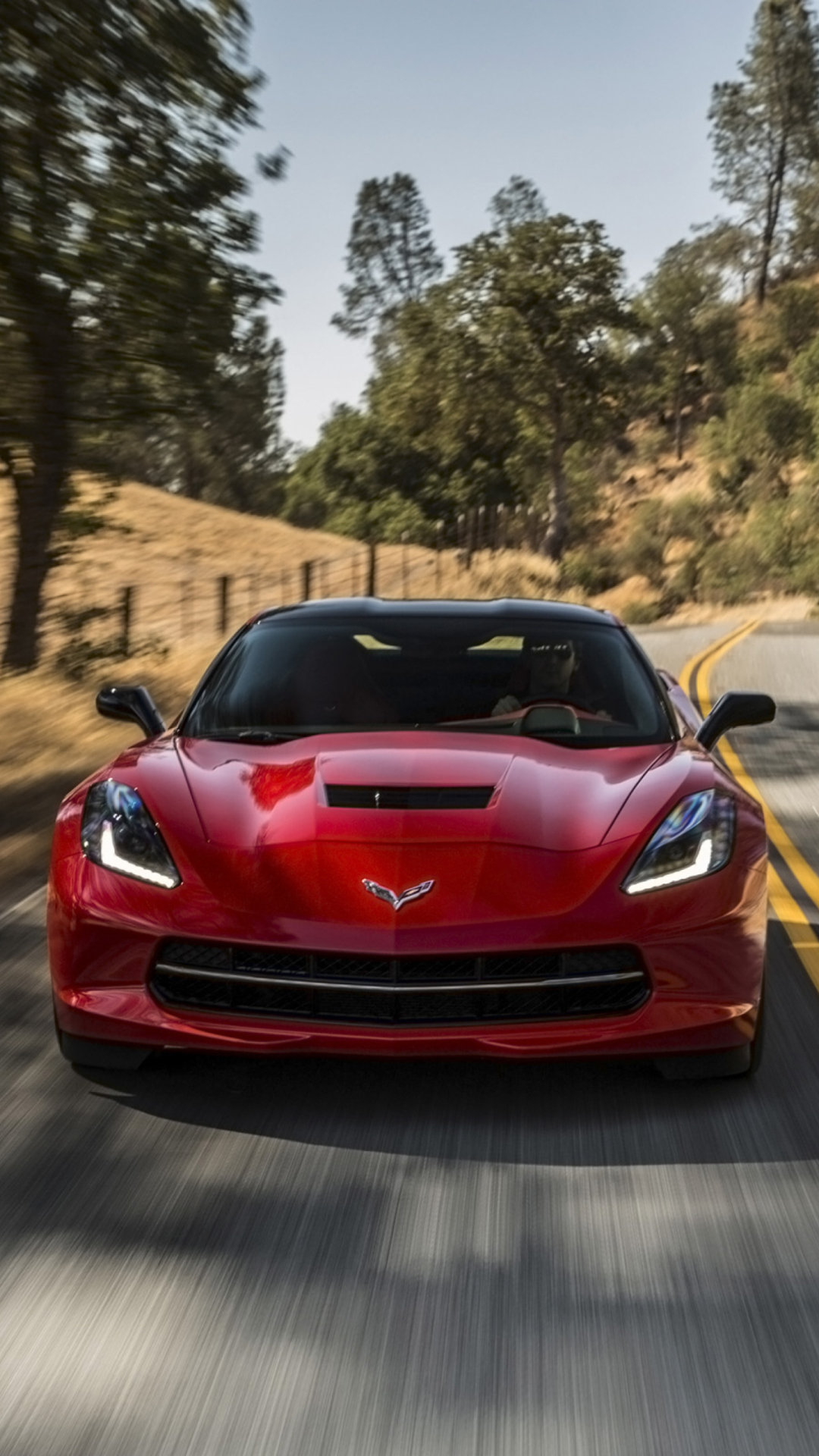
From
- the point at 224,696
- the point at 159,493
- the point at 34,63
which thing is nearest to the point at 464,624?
the point at 224,696

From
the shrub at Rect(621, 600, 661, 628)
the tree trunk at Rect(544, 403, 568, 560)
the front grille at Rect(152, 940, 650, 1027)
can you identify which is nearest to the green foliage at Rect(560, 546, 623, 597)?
the tree trunk at Rect(544, 403, 568, 560)

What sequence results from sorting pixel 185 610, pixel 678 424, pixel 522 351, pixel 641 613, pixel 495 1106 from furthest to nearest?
pixel 678 424, pixel 522 351, pixel 641 613, pixel 185 610, pixel 495 1106

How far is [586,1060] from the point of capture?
14.4ft

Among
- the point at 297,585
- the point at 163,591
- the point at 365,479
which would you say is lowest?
the point at 365,479

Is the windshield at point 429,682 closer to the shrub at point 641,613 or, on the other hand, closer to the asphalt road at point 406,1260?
the asphalt road at point 406,1260

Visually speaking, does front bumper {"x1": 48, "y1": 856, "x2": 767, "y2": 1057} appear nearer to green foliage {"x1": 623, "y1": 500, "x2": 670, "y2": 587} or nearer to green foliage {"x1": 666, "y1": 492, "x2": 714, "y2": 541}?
green foliage {"x1": 623, "y1": 500, "x2": 670, "y2": 587}

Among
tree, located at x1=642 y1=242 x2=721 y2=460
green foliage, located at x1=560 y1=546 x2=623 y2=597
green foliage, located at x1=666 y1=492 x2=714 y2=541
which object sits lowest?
green foliage, located at x1=560 y1=546 x2=623 y2=597

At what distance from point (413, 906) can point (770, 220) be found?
112720mm

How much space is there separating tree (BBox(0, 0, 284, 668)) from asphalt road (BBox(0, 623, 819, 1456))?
8131mm

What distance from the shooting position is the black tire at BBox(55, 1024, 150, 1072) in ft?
15.0

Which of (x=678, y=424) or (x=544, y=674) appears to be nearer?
(x=544, y=674)

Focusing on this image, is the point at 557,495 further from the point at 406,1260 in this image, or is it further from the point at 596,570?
the point at 406,1260

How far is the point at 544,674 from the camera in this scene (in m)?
6.11

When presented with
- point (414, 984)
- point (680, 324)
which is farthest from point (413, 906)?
point (680, 324)
